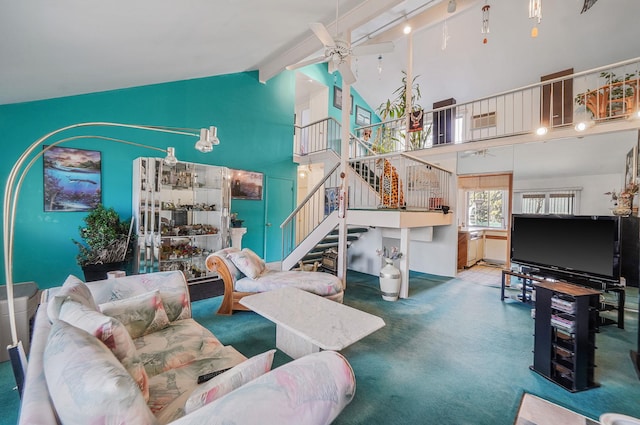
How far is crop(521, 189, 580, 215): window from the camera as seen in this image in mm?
4867

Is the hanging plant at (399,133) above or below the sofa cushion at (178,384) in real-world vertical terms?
above

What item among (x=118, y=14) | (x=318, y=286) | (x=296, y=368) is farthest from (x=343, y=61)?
(x=296, y=368)

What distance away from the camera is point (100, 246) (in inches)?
152

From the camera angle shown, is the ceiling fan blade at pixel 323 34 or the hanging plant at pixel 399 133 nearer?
the ceiling fan blade at pixel 323 34

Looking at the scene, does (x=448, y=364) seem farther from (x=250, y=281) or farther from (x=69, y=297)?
(x=69, y=297)

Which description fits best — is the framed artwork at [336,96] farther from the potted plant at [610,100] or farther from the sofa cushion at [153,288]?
the sofa cushion at [153,288]

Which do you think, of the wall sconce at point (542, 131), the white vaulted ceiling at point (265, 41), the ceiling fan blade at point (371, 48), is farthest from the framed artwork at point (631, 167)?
the ceiling fan blade at point (371, 48)

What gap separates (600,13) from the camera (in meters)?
5.00

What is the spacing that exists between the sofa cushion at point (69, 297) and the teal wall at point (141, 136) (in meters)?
2.73

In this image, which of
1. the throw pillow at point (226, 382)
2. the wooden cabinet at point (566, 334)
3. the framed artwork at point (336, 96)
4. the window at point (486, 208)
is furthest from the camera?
the framed artwork at point (336, 96)

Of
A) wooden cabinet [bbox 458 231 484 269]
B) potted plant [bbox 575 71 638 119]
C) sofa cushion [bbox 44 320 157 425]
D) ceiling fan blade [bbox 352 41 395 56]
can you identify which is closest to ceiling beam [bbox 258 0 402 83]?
ceiling fan blade [bbox 352 41 395 56]

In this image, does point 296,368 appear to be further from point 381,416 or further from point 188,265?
point 188,265

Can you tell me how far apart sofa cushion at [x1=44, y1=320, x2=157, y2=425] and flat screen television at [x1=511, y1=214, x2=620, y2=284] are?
455 centimetres

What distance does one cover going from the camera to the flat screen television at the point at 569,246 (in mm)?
3160
